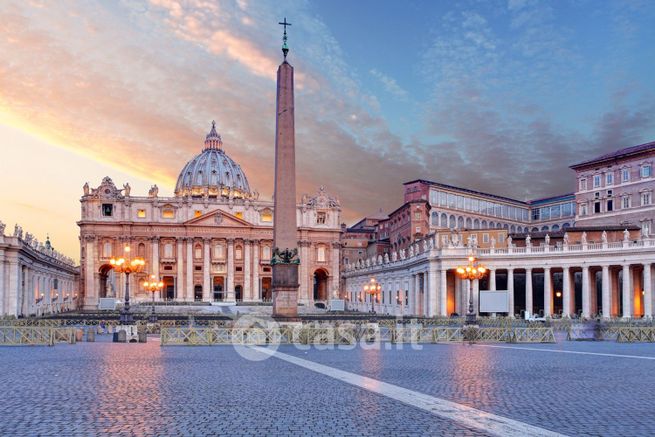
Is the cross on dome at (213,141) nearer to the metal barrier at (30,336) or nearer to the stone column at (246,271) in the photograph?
the stone column at (246,271)

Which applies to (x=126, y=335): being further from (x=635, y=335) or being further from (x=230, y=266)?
(x=230, y=266)

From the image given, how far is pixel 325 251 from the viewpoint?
403ft

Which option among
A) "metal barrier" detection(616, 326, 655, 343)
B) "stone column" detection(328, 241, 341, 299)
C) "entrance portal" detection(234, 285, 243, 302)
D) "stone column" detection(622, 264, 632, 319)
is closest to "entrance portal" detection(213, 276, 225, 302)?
"entrance portal" detection(234, 285, 243, 302)

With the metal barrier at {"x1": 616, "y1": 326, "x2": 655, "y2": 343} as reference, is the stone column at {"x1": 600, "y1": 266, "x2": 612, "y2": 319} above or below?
above

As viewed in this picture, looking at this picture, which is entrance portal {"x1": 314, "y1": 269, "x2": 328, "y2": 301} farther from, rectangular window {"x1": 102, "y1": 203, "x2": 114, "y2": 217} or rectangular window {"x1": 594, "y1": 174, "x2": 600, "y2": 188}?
rectangular window {"x1": 594, "y1": 174, "x2": 600, "y2": 188}

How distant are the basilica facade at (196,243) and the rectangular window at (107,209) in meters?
0.03

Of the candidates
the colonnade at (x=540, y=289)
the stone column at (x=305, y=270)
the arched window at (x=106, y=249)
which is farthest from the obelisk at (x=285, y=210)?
the stone column at (x=305, y=270)

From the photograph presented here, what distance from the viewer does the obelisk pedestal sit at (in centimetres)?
2959

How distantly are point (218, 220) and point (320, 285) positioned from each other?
84.1ft

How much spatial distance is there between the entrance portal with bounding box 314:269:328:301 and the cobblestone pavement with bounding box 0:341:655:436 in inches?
3991

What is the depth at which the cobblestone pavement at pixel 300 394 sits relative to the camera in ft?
34.5

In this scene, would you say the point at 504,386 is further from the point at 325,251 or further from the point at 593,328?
the point at 325,251

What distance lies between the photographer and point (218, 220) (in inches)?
4567

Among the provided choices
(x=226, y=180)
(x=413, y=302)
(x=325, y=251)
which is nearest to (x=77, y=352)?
(x=413, y=302)
